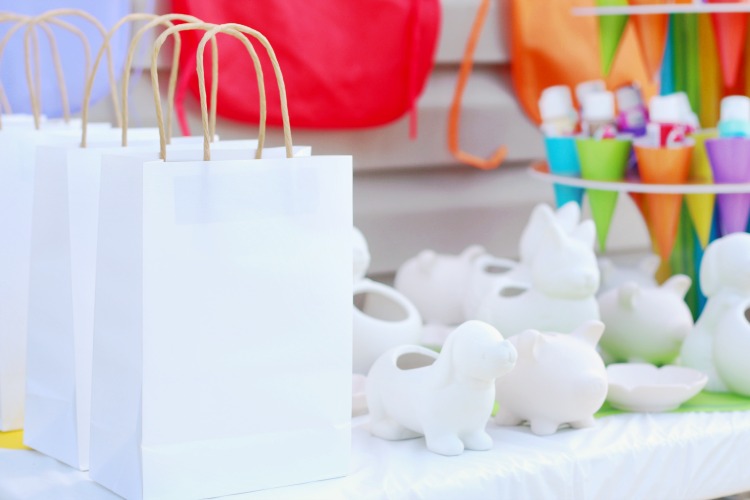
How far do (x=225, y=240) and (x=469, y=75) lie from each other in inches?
42.7

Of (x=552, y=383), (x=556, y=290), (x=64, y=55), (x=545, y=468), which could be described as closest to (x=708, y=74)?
(x=556, y=290)

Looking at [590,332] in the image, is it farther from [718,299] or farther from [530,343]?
[718,299]

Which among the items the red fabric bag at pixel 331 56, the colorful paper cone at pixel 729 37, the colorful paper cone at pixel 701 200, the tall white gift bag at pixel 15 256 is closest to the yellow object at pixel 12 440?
the tall white gift bag at pixel 15 256

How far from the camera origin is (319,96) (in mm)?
1662

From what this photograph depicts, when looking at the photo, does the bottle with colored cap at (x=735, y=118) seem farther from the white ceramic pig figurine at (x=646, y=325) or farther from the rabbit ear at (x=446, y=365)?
the rabbit ear at (x=446, y=365)

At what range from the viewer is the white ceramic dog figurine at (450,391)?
0.99 m

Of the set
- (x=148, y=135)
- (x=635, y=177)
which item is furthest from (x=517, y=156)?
(x=148, y=135)

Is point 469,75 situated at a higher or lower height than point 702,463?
higher

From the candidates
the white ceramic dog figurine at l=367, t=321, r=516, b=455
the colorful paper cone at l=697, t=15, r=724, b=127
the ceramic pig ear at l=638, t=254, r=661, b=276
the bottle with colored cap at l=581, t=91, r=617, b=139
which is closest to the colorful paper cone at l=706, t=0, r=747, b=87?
the colorful paper cone at l=697, t=15, r=724, b=127

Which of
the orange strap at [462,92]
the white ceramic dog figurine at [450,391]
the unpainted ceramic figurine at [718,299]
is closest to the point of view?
the white ceramic dog figurine at [450,391]

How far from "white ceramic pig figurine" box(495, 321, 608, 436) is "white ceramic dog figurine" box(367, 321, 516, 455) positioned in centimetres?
6

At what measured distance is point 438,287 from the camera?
5.15 feet

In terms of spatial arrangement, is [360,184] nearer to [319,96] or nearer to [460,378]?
[319,96]

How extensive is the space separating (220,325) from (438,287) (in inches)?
27.6
